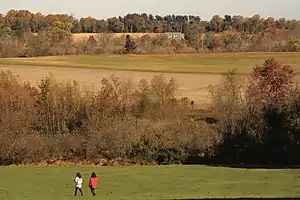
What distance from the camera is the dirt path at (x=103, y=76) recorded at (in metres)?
77.3

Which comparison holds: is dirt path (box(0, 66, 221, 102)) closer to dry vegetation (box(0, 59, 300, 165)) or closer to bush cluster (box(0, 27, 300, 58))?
dry vegetation (box(0, 59, 300, 165))

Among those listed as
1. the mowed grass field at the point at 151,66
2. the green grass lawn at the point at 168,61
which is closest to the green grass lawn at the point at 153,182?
the mowed grass field at the point at 151,66

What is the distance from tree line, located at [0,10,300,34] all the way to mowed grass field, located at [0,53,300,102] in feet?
102

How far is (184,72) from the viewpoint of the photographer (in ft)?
324

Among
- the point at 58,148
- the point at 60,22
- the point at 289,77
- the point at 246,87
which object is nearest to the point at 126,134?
the point at 58,148

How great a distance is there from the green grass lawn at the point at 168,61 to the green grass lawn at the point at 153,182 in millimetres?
54294

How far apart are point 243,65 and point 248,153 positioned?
52.7m

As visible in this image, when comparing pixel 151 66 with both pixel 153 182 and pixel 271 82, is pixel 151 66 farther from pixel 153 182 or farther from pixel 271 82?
pixel 153 182

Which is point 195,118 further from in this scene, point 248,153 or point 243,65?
point 243,65

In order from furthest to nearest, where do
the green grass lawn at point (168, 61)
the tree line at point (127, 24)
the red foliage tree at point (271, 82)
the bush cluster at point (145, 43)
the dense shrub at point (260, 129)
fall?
the tree line at point (127, 24) < the bush cluster at point (145, 43) < the green grass lawn at point (168, 61) < the red foliage tree at point (271, 82) < the dense shrub at point (260, 129)

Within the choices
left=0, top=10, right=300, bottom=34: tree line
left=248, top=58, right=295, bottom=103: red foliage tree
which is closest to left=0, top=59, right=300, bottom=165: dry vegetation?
left=248, top=58, right=295, bottom=103: red foliage tree

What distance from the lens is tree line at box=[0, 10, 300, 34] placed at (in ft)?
483

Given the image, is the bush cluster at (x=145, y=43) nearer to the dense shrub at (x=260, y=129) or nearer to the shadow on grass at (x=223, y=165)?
the dense shrub at (x=260, y=129)

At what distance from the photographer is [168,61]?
114 metres
